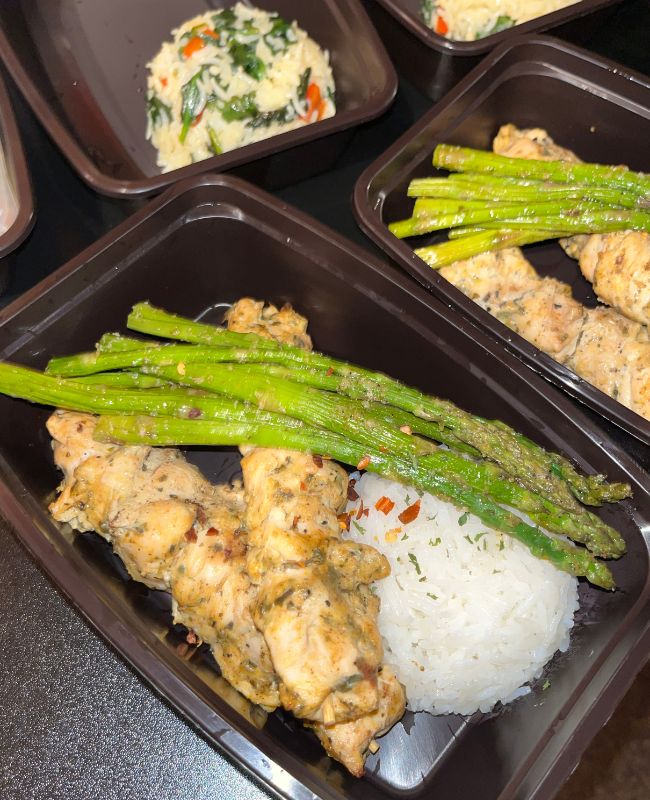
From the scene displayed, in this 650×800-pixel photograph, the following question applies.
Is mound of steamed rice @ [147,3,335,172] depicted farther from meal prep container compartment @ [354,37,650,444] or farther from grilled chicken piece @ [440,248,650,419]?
grilled chicken piece @ [440,248,650,419]

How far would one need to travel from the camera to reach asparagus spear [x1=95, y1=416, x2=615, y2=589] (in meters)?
2.34

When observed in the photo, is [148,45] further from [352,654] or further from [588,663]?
[588,663]

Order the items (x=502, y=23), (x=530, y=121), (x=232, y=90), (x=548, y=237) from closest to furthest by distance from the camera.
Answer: (x=548, y=237)
(x=530, y=121)
(x=232, y=90)
(x=502, y=23)

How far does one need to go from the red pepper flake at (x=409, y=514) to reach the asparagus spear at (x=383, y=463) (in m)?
0.26

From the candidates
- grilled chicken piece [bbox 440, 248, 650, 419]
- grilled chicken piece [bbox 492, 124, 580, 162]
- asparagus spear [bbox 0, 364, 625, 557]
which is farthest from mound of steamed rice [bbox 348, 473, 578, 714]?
grilled chicken piece [bbox 492, 124, 580, 162]

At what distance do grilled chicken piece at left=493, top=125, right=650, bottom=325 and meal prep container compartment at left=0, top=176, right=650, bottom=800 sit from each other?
2.46ft

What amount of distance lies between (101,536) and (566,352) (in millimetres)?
1876

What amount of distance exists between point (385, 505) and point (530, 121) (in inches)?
76.7

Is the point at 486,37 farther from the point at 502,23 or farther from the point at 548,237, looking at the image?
the point at 548,237

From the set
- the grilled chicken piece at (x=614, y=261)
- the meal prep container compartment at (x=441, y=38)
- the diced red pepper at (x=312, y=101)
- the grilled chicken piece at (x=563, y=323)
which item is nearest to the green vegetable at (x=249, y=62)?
the diced red pepper at (x=312, y=101)

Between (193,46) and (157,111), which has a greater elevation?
(193,46)

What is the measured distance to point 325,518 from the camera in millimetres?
2334

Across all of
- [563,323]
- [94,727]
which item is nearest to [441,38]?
[563,323]

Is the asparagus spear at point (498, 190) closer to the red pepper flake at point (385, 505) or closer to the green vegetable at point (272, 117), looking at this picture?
the green vegetable at point (272, 117)
